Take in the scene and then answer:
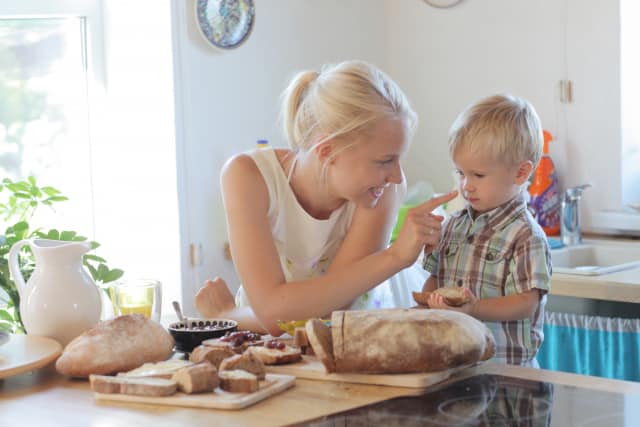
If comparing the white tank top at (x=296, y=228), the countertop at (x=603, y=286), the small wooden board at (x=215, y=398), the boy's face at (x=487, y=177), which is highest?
the boy's face at (x=487, y=177)

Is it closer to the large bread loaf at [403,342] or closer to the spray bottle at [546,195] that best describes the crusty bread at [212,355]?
the large bread loaf at [403,342]

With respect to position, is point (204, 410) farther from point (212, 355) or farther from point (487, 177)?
point (487, 177)

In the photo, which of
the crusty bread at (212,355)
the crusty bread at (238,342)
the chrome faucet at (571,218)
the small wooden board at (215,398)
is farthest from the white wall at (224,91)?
the small wooden board at (215,398)

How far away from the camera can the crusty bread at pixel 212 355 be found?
1401 millimetres

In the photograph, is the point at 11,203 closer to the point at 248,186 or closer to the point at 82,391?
the point at 248,186

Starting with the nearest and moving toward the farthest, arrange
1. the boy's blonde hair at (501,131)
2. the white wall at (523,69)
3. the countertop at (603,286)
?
the boy's blonde hair at (501,131), the countertop at (603,286), the white wall at (523,69)

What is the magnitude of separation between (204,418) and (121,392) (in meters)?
0.16

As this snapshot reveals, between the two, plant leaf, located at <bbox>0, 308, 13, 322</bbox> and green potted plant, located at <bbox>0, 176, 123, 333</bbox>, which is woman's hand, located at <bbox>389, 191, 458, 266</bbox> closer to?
green potted plant, located at <bbox>0, 176, 123, 333</bbox>

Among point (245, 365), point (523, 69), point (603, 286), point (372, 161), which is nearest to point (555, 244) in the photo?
point (603, 286)

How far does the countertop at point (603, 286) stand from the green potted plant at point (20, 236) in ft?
4.17

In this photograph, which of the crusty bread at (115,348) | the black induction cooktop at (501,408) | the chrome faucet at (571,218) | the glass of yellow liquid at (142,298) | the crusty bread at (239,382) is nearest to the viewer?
the black induction cooktop at (501,408)

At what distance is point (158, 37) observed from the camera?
3.19m

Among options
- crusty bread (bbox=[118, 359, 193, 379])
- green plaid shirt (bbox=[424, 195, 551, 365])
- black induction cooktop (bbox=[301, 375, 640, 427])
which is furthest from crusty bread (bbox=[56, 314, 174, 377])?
green plaid shirt (bbox=[424, 195, 551, 365])

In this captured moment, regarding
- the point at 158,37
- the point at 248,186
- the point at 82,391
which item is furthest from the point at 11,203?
the point at 82,391
